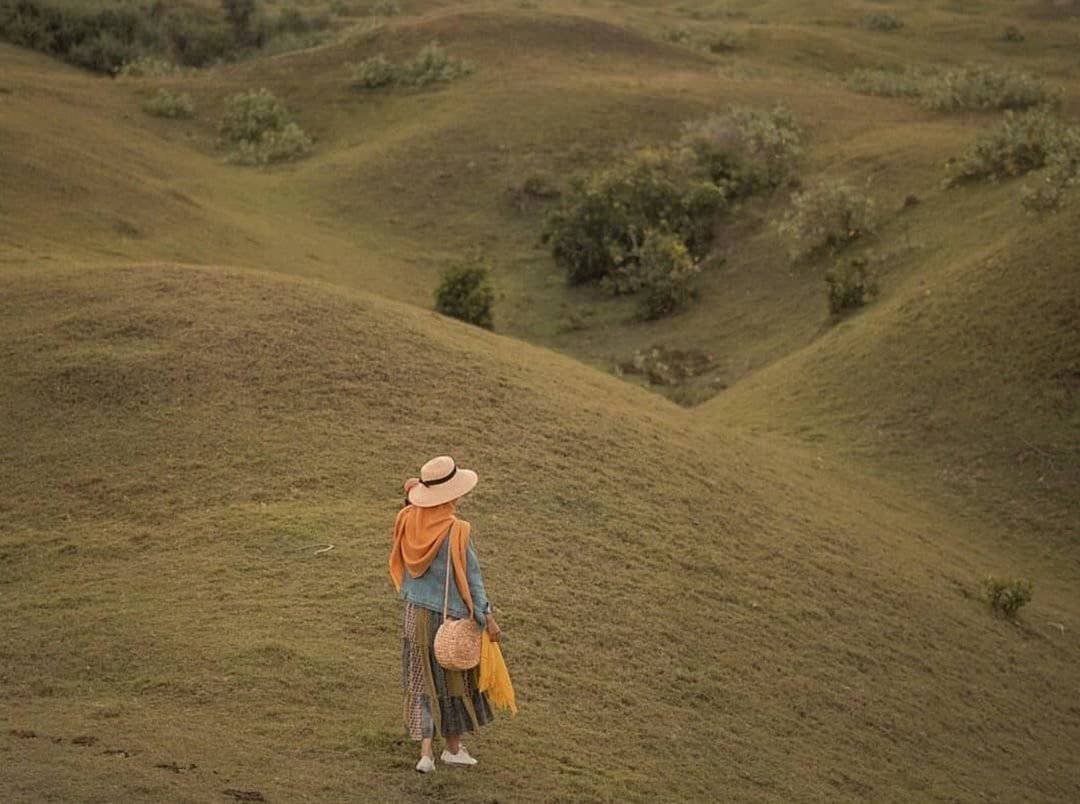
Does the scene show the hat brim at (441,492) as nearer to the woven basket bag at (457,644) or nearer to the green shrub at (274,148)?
the woven basket bag at (457,644)

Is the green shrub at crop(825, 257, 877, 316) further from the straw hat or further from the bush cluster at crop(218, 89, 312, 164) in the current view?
the bush cluster at crop(218, 89, 312, 164)

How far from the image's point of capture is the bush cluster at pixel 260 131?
3528 centimetres

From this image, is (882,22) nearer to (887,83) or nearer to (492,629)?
(887,83)

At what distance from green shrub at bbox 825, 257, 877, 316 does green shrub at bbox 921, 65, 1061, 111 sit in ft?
39.6

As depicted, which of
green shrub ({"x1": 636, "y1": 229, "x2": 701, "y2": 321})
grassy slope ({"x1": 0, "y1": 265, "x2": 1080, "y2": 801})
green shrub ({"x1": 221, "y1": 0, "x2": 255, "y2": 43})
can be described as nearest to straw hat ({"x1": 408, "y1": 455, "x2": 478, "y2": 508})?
grassy slope ({"x1": 0, "y1": 265, "x2": 1080, "y2": 801})

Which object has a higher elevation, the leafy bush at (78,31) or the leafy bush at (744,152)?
the leafy bush at (78,31)

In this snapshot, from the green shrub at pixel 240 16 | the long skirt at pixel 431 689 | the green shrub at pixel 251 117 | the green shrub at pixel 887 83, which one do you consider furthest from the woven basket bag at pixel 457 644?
the green shrub at pixel 240 16

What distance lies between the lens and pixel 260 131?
36.4 metres

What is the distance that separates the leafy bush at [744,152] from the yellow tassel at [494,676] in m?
23.6

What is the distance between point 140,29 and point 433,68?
13202mm

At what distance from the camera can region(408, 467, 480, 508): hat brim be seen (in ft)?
24.8

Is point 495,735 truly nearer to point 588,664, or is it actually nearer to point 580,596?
point 588,664

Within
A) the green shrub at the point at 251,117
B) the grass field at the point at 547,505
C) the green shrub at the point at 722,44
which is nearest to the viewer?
the grass field at the point at 547,505

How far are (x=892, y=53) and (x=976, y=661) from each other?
39.6 metres
